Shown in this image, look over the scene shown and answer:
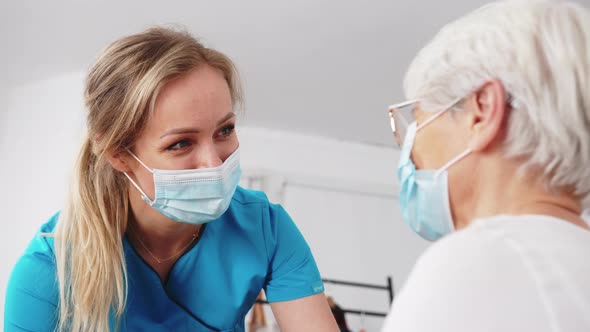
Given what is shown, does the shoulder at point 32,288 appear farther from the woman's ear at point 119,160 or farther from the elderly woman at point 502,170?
the elderly woman at point 502,170

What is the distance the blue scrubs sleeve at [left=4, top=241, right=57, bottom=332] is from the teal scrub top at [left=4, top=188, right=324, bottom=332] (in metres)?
0.07

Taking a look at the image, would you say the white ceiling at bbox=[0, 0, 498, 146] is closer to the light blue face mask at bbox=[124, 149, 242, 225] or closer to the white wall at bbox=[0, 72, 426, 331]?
the white wall at bbox=[0, 72, 426, 331]

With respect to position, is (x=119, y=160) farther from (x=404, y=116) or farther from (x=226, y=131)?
(x=404, y=116)

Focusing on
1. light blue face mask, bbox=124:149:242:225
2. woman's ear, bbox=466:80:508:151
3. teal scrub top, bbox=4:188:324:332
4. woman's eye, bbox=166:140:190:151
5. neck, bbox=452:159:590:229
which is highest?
woman's ear, bbox=466:80:508:151

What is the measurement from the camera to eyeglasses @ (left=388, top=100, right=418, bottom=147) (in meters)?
0.99

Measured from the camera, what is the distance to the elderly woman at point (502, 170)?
2.23ft

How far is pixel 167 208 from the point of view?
146cm

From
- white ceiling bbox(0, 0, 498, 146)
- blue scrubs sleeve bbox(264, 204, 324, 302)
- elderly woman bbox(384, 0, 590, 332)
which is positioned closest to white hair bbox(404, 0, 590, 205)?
elderly woman bbox(384, 0, 590, 332)

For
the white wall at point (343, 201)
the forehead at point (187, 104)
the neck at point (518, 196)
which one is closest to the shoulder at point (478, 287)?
the neck at point (518, 196)

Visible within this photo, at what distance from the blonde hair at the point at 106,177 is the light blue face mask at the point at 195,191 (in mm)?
83

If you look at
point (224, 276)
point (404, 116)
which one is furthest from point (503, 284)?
point (224, 276)

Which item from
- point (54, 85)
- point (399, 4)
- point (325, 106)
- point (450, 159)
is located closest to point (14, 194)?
point (54, 85)

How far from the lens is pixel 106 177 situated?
58.0 inches

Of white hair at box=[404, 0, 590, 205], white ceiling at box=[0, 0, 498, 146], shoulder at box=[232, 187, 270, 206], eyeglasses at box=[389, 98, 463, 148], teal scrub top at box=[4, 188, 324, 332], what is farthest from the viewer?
white ceiling at box=[0, 0, 498, 146]
